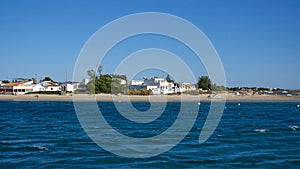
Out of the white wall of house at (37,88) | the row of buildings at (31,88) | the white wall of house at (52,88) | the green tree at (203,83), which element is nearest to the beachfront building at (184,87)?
the green tree at (203,83)

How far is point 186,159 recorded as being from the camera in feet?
71.0

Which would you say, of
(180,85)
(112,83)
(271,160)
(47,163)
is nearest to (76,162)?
(47,163)

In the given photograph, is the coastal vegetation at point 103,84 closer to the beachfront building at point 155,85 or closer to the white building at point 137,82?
the beachfront building at point 155,85

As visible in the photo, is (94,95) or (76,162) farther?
(94,95)

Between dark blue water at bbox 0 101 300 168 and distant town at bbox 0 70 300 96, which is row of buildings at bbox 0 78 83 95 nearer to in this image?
distant town at bbox 0 70 300 96

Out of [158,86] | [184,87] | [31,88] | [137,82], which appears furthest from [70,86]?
[184,87]

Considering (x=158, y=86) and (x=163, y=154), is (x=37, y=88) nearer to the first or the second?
(x=158, y=86)

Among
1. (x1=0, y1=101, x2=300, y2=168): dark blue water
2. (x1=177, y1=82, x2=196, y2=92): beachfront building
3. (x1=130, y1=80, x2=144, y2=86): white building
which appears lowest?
(x1=0, y1=101, x2=300, y2=168): dark blue water

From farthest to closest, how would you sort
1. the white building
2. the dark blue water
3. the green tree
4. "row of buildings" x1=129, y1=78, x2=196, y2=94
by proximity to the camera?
the green tree → the white building → "row of buildings" x1=129, y1=78, x2=196, y2=94 → the dark blue water

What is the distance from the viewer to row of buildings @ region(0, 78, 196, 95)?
14138 centimetres

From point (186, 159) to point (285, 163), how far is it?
552 centimetres

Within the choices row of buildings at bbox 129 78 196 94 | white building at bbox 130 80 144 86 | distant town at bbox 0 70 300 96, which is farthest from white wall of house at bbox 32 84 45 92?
white building at bbox 130 80 144 86

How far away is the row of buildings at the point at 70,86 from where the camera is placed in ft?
464

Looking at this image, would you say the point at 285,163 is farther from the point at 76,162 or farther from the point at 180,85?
the point at 180,85
